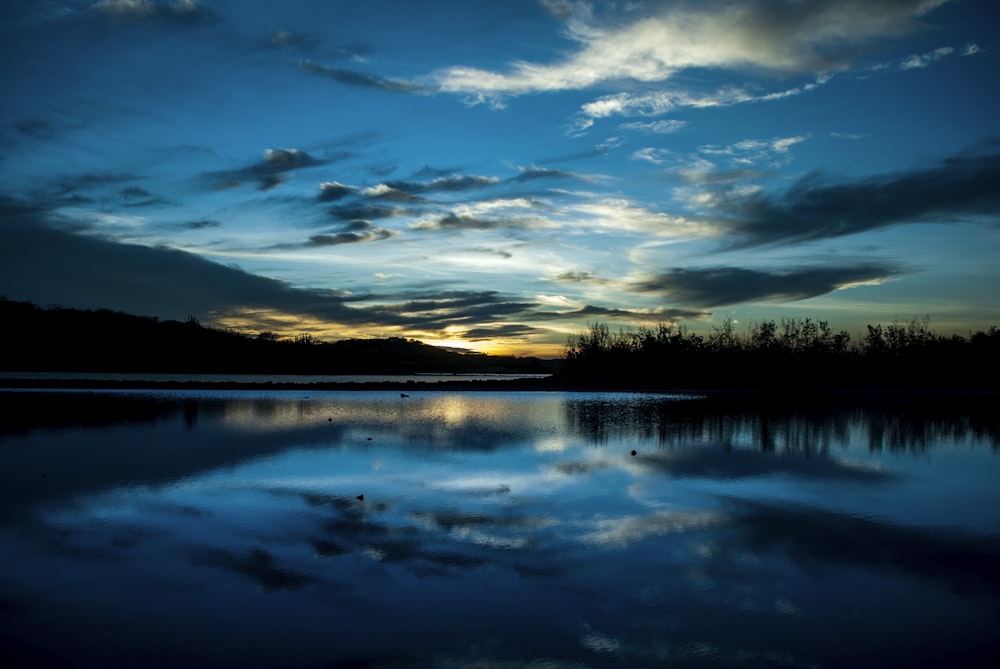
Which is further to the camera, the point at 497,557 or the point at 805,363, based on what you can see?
the point at 805,363

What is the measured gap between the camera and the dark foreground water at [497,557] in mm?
5316

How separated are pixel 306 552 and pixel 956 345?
7458 centimetres

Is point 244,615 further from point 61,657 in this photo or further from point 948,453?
point 948,453

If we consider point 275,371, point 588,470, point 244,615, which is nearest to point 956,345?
point 588,470

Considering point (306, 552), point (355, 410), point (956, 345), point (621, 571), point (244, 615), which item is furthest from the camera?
point (956, 345)

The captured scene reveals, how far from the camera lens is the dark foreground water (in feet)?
17.4

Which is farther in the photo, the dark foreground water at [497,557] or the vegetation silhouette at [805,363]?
the vegetation silhouette at [805,363]

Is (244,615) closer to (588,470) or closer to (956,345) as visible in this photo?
(588,470)

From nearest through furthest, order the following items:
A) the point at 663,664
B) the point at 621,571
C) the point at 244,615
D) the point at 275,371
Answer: the point at 663,664 → the point at 244,615 → the point at 621,571 → the point at 275,371

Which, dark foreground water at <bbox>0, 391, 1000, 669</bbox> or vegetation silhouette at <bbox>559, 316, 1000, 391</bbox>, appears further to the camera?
vegetation silhouette at <bbox>559, 316, 1000, 391</bbox>

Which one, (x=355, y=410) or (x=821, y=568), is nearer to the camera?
(x=821, y=568)

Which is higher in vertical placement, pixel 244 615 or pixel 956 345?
pixel 956 345

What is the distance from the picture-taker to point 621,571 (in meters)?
7.18

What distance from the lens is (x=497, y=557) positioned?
765cm
